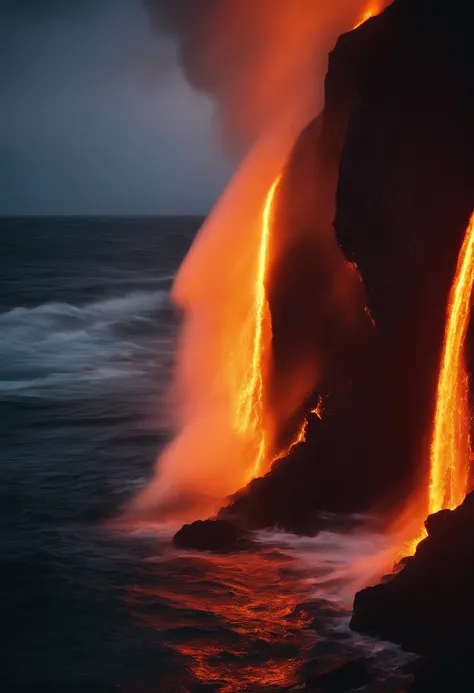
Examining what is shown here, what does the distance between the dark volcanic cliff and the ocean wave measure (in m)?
18.9

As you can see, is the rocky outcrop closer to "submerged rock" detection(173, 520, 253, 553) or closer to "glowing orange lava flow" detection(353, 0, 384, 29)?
"submerged rock" detection(173, 520, 253, 553)

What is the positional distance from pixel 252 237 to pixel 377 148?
9.11 m

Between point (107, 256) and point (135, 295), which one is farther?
point (107, 256)

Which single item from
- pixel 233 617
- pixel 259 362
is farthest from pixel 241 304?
pixel 233 617

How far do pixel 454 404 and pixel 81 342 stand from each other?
38.0 m

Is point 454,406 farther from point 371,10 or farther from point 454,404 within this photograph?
point 371,10

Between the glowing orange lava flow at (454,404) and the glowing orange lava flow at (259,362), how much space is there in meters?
5.97

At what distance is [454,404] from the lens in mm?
18234

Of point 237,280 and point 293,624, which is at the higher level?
point 237,280

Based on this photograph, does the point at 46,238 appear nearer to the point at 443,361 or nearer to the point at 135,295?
the point at 135,295

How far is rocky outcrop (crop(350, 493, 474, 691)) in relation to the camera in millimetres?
13555

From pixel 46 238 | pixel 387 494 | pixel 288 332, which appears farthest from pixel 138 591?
pixel 46 238

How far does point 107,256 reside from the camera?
105875mm

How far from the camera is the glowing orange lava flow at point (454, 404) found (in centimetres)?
1767
